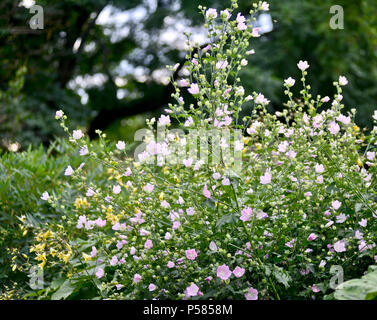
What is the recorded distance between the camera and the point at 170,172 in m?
2.35

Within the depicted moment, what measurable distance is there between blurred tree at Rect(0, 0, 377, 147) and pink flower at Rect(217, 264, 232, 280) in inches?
246

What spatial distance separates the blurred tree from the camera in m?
8.12

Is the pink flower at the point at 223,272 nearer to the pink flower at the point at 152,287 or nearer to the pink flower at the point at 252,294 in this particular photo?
the pink flower at the point at 252,294

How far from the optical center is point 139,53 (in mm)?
10180

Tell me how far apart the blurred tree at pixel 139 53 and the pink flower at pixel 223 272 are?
20.5 feet

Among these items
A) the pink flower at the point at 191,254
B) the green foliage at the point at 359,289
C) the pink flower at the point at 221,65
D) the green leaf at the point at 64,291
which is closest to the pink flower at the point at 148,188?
the pink flower at the point at 191,254

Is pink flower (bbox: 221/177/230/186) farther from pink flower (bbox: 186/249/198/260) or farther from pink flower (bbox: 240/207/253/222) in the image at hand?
pink flower (bbox: 186/249/198/260)

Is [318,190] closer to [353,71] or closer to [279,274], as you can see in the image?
[279,274]

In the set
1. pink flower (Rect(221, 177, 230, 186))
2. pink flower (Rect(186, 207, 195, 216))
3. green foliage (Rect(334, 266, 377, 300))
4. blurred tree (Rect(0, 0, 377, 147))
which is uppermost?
blurred tree (Rect(0, 0, 377, 147))

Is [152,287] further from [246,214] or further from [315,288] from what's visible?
[315,288]

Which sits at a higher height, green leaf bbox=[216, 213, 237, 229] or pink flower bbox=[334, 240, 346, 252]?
green leaf bbox=[216, 213, 237, 229]

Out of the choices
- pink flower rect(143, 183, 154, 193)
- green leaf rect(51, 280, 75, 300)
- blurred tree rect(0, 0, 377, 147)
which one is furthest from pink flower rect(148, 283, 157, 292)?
blurred tree rect(0, 0, 377, 147)

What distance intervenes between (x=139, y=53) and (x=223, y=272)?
8909mm
